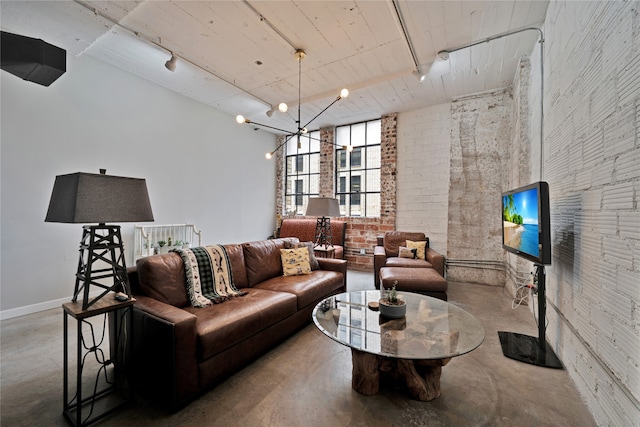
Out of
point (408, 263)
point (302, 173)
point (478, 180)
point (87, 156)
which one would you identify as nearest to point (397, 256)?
point (408, 263)

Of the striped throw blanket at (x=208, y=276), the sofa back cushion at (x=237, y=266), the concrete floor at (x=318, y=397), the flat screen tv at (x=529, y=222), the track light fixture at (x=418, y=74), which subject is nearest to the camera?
the concrete floor at (x=318, y=397)

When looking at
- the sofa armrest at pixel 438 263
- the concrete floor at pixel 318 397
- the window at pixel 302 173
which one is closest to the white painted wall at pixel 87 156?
the concrete floor at pixel 318 397

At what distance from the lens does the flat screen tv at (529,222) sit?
1849 millimetres

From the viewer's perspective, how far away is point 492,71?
3.53 meters

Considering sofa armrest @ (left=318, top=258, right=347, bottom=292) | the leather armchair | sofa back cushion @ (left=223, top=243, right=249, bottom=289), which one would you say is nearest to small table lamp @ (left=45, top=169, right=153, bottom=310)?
sofa back cushion @ (left=223, top=243, right=249, bottom=289)

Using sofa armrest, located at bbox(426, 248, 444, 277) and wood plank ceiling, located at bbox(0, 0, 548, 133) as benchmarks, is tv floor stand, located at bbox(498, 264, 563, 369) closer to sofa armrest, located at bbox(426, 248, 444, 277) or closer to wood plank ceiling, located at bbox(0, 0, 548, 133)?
sofa armrest, located at bbox(426, 248, 444, 277)

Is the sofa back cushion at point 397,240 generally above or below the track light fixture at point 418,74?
below

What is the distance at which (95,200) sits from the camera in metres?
1.36

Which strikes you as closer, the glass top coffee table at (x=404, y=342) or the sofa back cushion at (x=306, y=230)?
the glass top coffee table at (x=404, y=342)

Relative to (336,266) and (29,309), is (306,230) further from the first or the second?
(29,309)

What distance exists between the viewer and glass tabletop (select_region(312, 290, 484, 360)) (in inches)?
56.6

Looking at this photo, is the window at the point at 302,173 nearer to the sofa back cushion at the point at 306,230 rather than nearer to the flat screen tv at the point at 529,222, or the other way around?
the sofa back cushion at the point at 306,230

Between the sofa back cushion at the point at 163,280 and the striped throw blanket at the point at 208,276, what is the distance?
2.4 inches

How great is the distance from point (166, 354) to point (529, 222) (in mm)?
2763
